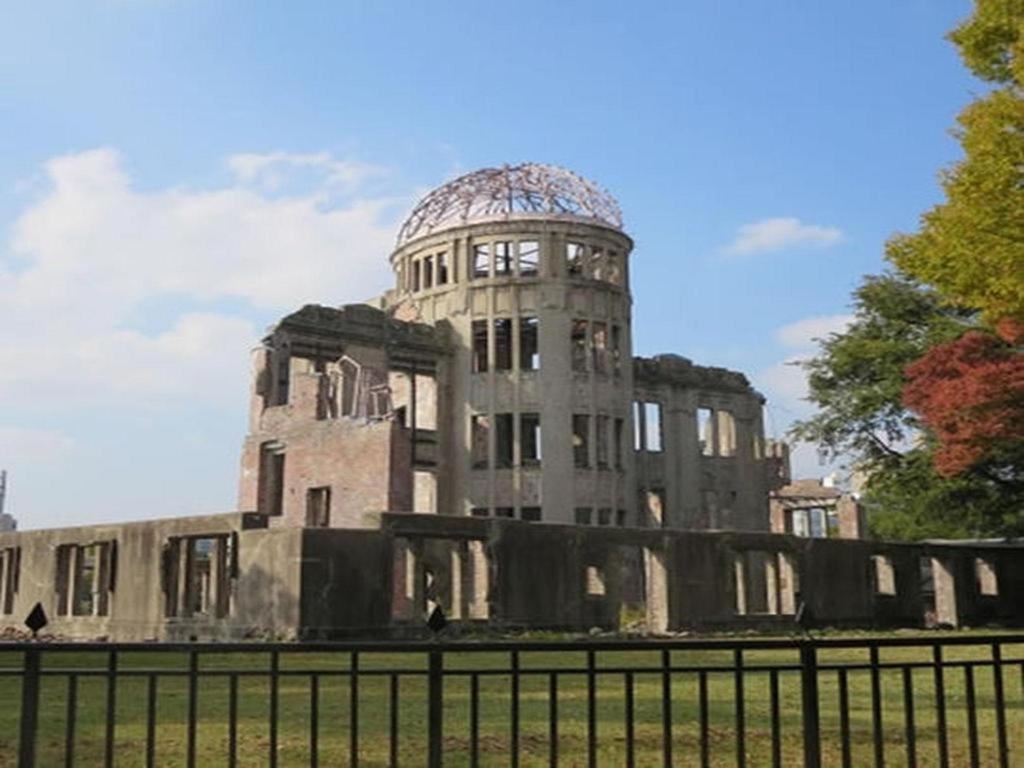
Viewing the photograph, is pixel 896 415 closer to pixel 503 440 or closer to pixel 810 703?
pixel 503 440

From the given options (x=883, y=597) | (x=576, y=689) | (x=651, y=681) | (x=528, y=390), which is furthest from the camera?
(x=528, y=390)

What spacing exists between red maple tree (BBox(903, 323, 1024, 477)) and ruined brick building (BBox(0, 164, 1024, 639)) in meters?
4.98

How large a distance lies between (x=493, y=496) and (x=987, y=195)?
25050mm

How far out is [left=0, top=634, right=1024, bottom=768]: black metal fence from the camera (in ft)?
17.3

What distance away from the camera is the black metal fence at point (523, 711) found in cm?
526

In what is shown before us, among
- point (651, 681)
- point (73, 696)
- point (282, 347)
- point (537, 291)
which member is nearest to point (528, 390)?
point (537, 291)

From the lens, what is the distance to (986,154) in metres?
14.2

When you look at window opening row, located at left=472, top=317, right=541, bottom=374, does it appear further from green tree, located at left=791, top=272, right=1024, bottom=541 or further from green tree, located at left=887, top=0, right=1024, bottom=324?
green tree, located at left=887, top=0, right=1024, bottom=324

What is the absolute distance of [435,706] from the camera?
5.33 metres

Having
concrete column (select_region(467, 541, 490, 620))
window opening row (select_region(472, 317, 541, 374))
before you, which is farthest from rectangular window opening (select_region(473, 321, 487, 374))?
concrete column (select_region(467, 541, 490, 620))

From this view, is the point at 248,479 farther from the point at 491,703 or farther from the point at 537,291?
the point at 491,703

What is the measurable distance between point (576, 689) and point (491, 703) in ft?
4.82

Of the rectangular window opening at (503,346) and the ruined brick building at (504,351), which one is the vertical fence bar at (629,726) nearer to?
the ruined brick building at (504,351)

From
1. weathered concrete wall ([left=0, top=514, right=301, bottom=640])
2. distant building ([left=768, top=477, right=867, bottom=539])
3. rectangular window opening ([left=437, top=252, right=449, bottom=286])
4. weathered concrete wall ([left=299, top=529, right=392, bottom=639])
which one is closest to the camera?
weathered concrete wall ([left=299, top=529, right=392, bottom=639])
